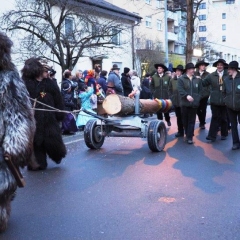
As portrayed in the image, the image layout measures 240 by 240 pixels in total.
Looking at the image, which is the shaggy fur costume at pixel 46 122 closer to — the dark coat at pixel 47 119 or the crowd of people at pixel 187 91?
the dark coat at pixel 47 119

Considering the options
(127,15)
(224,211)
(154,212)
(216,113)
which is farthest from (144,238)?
(127,15)

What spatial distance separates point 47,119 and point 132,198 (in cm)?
250

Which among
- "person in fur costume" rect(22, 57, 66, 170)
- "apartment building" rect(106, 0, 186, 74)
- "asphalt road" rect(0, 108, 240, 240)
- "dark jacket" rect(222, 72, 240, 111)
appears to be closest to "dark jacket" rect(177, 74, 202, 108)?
"dark jacket" rect(222, 72, 240, 111)

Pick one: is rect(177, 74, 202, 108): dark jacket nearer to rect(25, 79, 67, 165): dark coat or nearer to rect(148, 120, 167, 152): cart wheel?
rect(148, 120, 167, 152): cart wheel

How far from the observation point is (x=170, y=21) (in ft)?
179

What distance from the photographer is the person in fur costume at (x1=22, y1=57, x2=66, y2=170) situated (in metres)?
7.82

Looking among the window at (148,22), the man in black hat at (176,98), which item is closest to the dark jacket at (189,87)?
the man in black hat at (176,98)

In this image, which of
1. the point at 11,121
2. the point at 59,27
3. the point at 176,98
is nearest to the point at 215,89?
the point at 176,98

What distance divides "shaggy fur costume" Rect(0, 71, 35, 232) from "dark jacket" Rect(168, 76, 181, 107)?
8164 millimetres

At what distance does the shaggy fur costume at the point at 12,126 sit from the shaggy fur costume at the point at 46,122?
3.32m

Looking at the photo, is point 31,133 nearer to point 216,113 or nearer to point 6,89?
point 6,89

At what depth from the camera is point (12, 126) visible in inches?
172

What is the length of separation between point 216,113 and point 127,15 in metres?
24.4

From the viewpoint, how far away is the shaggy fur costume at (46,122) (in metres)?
7.84
